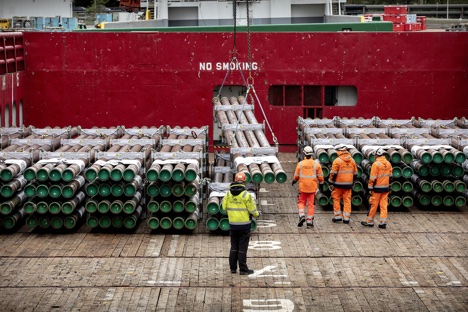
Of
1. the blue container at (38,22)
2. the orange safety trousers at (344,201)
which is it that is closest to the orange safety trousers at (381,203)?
the orange safety trousers at (344,201)

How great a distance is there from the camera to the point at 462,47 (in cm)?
2516

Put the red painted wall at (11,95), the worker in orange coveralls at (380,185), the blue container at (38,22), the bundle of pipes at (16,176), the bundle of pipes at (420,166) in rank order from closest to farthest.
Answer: the bundle of pipes at (16,176) → the worker in orange coveralls at (380,185) → the bundle of pipes at (420,166) → the red painted wall at (11,95) → the blue container at (38,22)

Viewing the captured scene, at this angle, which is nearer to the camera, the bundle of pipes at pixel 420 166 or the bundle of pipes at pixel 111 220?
the bundle of pipes at pixel 111 220

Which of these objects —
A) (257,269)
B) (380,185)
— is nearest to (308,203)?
(380,185)

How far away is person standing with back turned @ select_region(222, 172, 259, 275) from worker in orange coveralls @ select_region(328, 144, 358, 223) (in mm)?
3530

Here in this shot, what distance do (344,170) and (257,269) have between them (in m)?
3.59

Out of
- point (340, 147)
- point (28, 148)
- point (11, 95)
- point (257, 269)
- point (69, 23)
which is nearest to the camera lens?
point (257, 269)

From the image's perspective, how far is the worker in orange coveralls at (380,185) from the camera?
53.0 feet

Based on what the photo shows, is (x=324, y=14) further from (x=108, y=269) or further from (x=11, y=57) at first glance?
(x=108, y=269)

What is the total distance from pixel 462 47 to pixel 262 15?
1067 centimetres

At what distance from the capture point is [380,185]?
16.2 m

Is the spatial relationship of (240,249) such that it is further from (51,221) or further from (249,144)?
(249,144)

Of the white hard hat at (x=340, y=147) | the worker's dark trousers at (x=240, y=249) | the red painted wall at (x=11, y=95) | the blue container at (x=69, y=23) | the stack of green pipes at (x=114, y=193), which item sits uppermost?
the blue container at (x=69, y=23)

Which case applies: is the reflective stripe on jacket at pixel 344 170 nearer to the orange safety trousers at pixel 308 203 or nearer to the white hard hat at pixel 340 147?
the white hard hat at pixel 340 147
